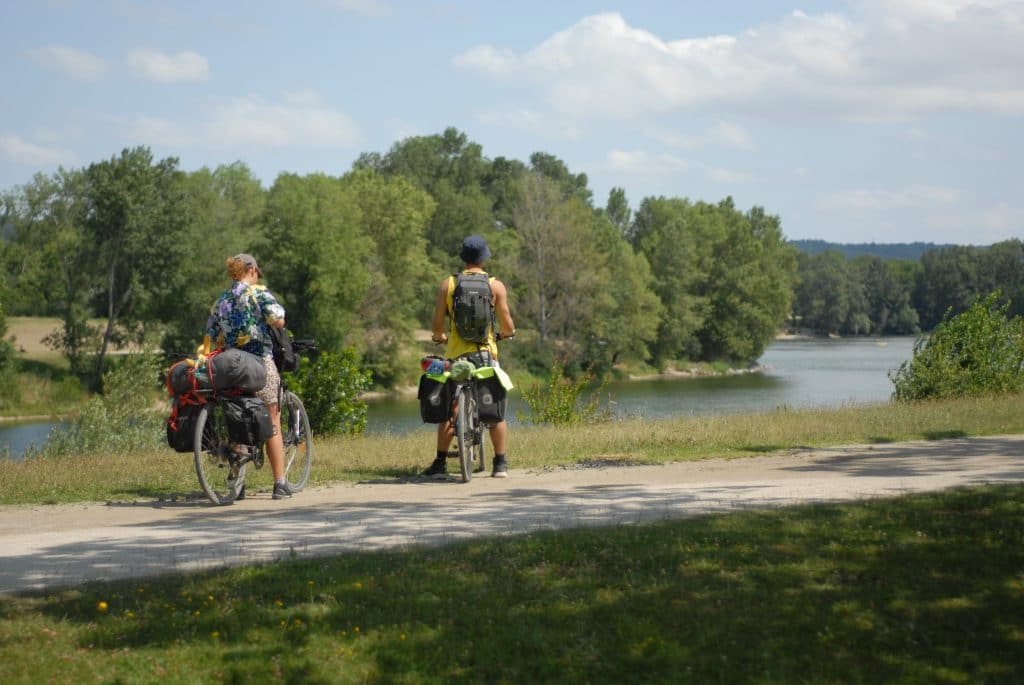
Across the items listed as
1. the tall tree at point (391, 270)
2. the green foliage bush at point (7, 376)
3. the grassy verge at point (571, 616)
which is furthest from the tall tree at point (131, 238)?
the grassy verge at point (571, 616)

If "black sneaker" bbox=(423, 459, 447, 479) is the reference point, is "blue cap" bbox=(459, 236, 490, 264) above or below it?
above

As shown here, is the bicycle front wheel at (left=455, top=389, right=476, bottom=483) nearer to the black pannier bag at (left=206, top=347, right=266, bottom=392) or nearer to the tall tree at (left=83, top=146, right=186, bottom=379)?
the black pannier bag at (left=206, top=347, right=266, bottom=392)

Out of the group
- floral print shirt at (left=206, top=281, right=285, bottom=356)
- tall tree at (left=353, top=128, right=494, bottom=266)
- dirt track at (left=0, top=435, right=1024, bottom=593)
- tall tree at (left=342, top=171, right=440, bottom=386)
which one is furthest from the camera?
tall tree at (left=353, top=128, right=494, bottom=266)

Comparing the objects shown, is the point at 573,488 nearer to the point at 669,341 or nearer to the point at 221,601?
the point at 221,601

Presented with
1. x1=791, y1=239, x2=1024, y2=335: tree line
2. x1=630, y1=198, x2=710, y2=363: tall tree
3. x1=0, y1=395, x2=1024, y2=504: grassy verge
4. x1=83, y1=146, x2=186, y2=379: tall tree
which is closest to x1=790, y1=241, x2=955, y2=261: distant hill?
x1=791, y1=239, x2=1024, y2=335: tree line

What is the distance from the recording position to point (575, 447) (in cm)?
1171

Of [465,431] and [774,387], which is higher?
[465,431]

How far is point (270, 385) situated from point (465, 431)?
1758mm

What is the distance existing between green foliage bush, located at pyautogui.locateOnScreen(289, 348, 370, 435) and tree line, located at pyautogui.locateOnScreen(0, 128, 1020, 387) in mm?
22498

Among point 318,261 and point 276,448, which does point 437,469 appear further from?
point 318,261

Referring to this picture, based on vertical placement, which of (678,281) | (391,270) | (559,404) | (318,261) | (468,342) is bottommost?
(559,404)

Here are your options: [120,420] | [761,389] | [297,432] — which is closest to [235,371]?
[297,432]

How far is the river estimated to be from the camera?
35109 millimetres

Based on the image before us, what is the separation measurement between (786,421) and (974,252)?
1776 centimetres
